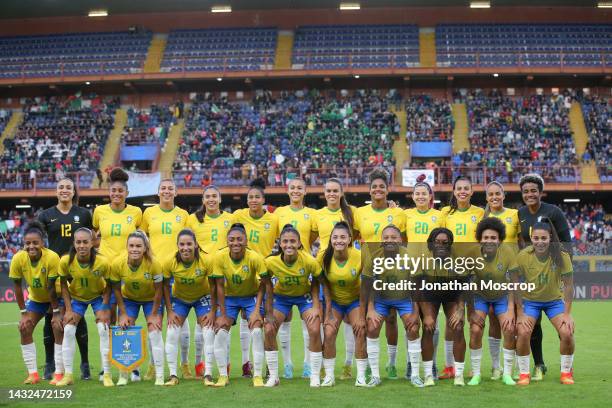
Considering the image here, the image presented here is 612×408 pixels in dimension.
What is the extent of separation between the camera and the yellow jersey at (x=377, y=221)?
9.48m

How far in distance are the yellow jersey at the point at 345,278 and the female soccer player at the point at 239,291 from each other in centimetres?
67

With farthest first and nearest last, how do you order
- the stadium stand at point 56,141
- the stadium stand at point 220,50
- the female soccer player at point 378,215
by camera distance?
the stadium stand at point 220,50 < the stadium stand at point 56,141 < the female soccer player at point 378,215

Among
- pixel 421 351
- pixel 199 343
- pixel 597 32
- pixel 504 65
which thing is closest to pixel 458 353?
pixel 421 351

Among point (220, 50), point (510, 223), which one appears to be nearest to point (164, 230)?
point (510, 223)

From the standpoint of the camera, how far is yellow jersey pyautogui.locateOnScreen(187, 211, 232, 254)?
9828 mm

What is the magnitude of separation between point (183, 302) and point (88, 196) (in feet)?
87.6

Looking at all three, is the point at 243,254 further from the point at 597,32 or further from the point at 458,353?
the point at 597,32

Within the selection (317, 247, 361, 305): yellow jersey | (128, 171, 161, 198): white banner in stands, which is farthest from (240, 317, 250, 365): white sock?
(128, 171, 161, 198): white banner in stands

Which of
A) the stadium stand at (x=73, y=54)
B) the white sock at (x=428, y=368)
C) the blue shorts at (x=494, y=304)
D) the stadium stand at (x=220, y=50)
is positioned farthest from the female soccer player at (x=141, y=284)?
the stadium stand at (x=73, y=54)

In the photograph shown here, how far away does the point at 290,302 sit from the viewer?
9.00 m

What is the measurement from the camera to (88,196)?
34.7 m

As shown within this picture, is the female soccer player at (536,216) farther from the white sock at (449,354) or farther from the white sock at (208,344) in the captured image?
the white sock at (208,344)

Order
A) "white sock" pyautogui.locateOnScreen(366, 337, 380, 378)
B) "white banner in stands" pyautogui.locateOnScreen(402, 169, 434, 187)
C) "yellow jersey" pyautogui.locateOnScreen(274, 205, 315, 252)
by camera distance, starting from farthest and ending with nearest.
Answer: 1. "white banner in stands" pyautogui.locateOnScreen(402, 169, 434, 187)
2. "yellow jersey" pyautogui.locateOnScreen(274, 205, 315, 252)
3. "white sock" pyautogui.locateOnScreen(366, 337, 380, 378)

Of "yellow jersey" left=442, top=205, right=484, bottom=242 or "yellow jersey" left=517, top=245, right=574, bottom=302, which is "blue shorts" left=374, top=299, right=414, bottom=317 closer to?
"yellow jersey" left=442, top=205, right=484, bottom=242
